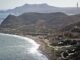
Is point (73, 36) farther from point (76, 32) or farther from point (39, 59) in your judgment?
point (39, 59)

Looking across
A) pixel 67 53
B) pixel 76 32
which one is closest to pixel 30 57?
pixel 67 53

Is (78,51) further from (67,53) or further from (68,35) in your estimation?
(68,35)

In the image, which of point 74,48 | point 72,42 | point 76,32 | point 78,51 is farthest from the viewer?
point 76,32

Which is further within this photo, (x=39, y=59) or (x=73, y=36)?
(x=73, y=36)

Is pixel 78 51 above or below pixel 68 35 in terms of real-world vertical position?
above

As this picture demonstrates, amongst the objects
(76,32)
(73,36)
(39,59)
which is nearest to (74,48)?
(39,59)

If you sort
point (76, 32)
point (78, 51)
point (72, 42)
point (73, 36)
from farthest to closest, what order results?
1. point (76, 32)
2. point (73, 36)
3. point (72, 42)
4. point (78, 51)

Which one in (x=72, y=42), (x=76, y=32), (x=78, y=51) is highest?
(x=78, y=51)

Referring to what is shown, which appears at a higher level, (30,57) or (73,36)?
(30,57)

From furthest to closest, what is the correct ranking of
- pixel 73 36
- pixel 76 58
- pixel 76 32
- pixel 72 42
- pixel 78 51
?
pixel 76 32 < pixel 73 36 < pixel 72 42 < pixel 78 51 < pixel 76 58
